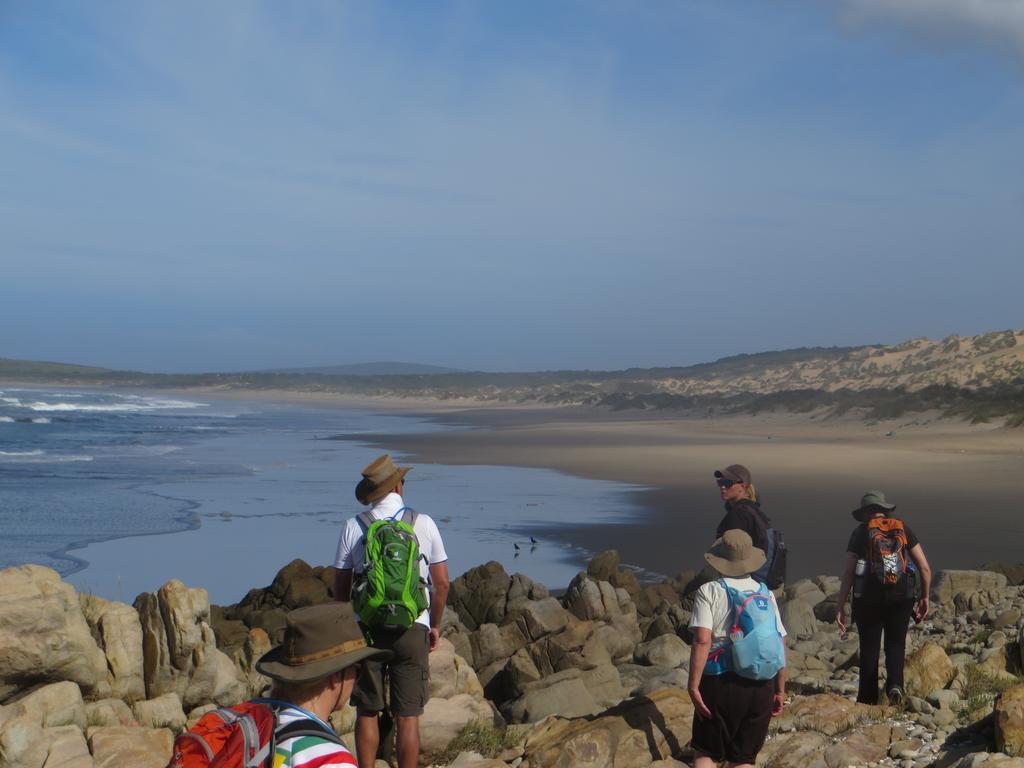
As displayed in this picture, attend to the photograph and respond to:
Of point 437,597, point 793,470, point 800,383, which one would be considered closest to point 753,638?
point 437,597

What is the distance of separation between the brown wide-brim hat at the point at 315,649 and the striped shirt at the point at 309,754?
0.23 m

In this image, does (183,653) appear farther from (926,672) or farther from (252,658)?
(926,672)

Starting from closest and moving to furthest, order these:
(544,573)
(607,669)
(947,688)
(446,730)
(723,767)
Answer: (723,767), (446,730), (947,688), (607,669), (544,573)

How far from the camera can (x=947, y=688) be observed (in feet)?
24.3

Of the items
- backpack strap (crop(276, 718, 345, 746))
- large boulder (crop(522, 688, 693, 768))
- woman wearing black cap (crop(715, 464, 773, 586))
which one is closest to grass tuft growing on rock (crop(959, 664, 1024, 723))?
woman wearing black cap (crop(715, 464, 773, 586))

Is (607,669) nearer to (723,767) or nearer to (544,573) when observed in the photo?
(723,767)

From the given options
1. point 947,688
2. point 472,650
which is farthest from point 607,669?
point 947,688

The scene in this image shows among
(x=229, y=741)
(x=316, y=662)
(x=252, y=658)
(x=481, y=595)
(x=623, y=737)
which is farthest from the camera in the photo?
(x=481, y=595)

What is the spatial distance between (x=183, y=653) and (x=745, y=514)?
11.9ft

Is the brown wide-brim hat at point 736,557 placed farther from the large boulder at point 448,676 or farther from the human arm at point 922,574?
the large boulder at point 448,676

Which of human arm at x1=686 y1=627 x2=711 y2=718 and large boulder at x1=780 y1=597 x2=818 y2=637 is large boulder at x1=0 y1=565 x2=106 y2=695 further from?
large boulder at x1=780 y1=597 x2=818 y2=637

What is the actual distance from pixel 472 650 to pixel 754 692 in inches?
193

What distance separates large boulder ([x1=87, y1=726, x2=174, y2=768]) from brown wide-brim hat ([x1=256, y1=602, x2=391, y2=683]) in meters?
3.25

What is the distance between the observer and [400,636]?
5.45 metres
